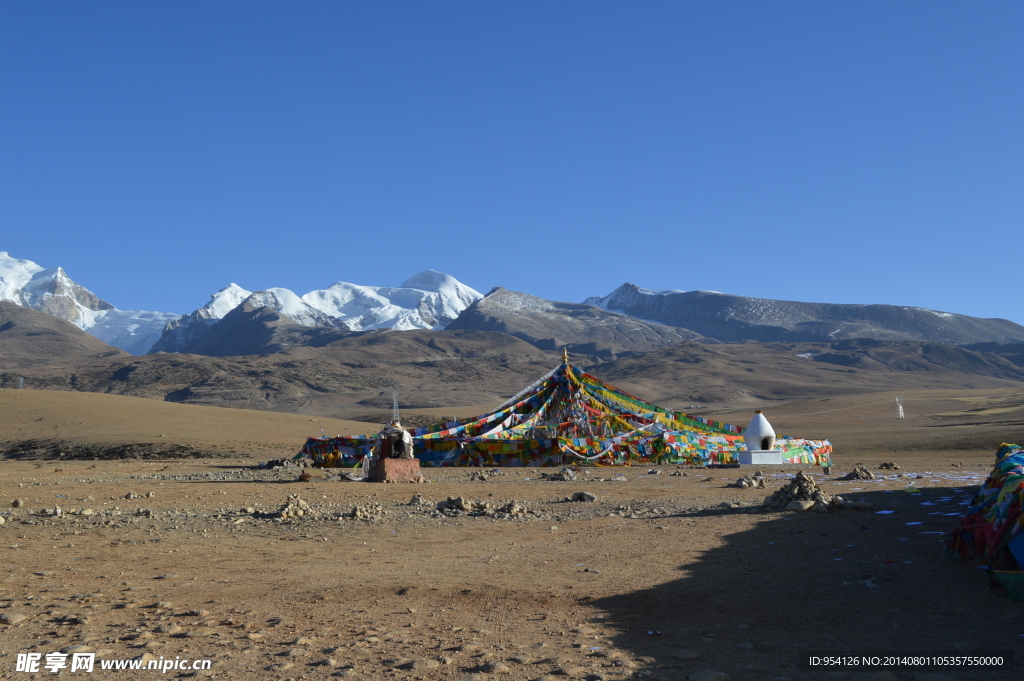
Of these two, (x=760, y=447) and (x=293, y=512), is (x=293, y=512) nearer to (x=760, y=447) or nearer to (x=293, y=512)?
(x=293, y=512)

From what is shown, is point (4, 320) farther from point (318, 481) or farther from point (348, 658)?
point (348, 658)

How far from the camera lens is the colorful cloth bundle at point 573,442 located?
944 inches

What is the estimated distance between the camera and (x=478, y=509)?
1273 centimetres

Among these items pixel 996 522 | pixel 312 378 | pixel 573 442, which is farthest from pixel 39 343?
pixel 996 522

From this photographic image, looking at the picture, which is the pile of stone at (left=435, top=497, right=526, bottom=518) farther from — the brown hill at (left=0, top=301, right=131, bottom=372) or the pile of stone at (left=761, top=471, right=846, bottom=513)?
the brown hill at (left=0, top=301, right=131, bottom=372)

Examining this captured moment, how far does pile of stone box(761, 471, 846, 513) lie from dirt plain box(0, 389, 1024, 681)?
1.14ft

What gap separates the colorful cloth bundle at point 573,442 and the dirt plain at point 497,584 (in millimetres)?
7829

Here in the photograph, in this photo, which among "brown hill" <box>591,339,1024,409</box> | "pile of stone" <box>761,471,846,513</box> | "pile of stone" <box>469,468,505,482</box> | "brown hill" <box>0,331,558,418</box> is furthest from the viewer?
"brown hill" <box>591,339,1024,409</box>

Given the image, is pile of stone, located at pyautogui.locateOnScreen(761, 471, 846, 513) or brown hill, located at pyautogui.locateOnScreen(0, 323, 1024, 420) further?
brown hill, located at pyautogui.locateOnScreen(0, 323, 1024, 420)

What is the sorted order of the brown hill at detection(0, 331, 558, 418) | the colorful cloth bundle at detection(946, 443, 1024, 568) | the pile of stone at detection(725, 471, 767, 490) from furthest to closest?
1. the brown hill at detection(0, 331, 558, 418)
2. the pile of stone at detection(725, 471, 767, 490)
3. the colorful cloth bundle at detection(946, 443, 1024, 568)

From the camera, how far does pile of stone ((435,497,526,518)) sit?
12344mm

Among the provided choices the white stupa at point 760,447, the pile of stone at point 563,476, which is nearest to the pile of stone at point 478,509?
the pile of stone at point 563,476

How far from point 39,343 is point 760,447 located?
153 m

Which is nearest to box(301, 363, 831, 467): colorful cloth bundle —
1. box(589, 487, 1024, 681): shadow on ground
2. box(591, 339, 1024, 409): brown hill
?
box(589, 487, 1024, 681): shadow on ground
